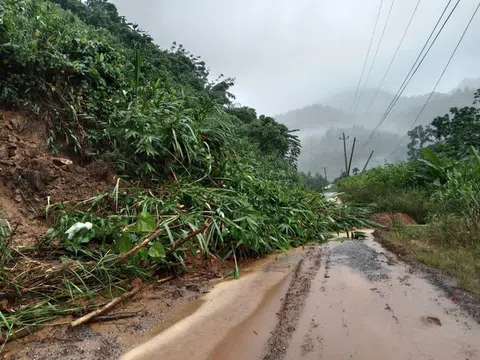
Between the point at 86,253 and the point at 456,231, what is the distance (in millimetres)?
4861

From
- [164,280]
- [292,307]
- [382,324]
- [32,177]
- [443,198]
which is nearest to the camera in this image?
[382,324]

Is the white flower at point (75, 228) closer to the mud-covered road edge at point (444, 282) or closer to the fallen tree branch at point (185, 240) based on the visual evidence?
the fallen tree branch at point (185, 240)

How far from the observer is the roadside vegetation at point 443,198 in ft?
13.8

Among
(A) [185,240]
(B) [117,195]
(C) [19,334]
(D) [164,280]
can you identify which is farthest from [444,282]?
(B) [117,195]

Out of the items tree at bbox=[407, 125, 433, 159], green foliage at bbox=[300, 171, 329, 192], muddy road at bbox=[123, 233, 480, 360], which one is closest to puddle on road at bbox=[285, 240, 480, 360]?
muddy road at bbox=[123, 233, 480, 360]

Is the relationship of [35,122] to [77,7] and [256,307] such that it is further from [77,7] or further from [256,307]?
[77,7]

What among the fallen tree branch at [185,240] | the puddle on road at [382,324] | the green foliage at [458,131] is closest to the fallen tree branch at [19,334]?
the fallen tree branch at [185,240]

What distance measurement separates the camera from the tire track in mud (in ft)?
7.86

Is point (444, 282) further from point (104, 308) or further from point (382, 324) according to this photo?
point (104, 308)

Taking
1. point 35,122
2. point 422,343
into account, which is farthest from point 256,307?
point 35,122

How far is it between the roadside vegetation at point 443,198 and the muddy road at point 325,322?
635 mm

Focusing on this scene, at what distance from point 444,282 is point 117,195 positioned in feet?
12.8

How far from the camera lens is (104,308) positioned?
282cm

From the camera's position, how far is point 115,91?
21.5 ft
